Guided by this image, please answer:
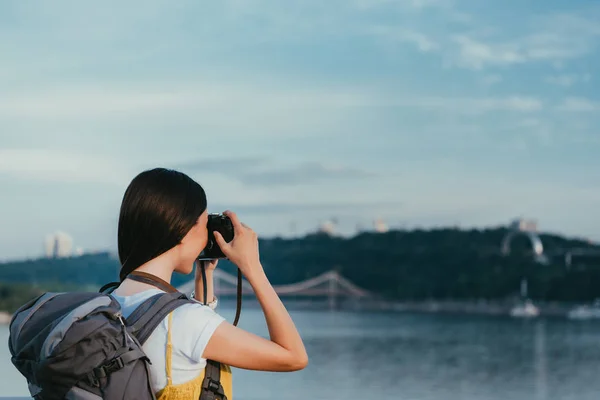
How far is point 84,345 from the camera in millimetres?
1060

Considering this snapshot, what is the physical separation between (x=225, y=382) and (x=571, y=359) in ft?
111

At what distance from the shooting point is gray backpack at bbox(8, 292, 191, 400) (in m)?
1.06

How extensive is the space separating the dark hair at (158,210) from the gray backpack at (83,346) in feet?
0.32

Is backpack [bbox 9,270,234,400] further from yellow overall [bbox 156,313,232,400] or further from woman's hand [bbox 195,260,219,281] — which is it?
woman's hand [bbox 195,260,219,281]

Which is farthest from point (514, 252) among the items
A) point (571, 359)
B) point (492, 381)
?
point (492, 381)

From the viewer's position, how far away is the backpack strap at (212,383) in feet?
3.76

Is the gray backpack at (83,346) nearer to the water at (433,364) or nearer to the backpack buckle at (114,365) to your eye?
the backpack buckle at (114,365)

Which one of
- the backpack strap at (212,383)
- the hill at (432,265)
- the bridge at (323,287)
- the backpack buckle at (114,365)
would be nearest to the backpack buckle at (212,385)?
the backpack strap at (212,383)

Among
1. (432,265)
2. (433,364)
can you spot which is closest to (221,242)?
(433,364)

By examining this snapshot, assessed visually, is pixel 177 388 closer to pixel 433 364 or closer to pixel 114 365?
pixel 114 365

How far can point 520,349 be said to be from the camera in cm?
3809

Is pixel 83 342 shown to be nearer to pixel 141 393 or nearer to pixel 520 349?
pixel 141 393

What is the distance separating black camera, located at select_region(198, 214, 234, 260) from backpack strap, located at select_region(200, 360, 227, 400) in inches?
5.8

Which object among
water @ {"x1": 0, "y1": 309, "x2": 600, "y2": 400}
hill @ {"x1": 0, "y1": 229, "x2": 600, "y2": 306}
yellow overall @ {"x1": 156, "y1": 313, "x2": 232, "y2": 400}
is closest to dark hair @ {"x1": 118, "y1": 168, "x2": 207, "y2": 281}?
yellow overall @ {"x1": 156, "y1": 313, "x2": 232, "y2": 400}
